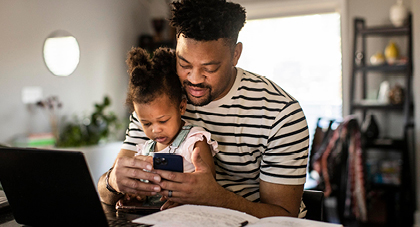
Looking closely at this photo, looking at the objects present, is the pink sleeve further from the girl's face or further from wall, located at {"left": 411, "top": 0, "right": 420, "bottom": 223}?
wall, located at {"left": 411, "top": 0, "right": 420, "bottom": 223}

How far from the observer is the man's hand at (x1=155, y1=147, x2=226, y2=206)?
1097 millimetres

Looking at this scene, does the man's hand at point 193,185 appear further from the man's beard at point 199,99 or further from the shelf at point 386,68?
the shelf at point 386,68

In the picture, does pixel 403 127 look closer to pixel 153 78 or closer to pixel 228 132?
pixel 228 132

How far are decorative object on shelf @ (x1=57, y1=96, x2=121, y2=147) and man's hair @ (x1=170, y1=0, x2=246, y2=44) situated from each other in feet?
8.01

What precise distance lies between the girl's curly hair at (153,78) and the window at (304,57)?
10.3 ft

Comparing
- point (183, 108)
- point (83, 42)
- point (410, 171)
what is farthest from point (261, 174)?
point (83, 42)

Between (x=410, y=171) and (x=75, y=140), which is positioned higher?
(x=75, y=140)

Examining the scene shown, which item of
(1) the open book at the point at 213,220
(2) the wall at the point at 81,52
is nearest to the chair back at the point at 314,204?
(1) the open book at the point at 213,220

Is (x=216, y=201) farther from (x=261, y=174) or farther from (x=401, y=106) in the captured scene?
(x=401, y=106)

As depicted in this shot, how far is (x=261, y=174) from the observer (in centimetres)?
137

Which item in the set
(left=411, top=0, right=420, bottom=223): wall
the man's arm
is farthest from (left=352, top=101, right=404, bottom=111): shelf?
the man's arm

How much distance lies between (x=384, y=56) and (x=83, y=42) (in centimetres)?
301

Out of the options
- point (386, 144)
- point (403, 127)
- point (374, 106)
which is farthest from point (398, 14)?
A: point (386, 144)

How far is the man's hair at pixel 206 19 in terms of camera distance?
126 cm
